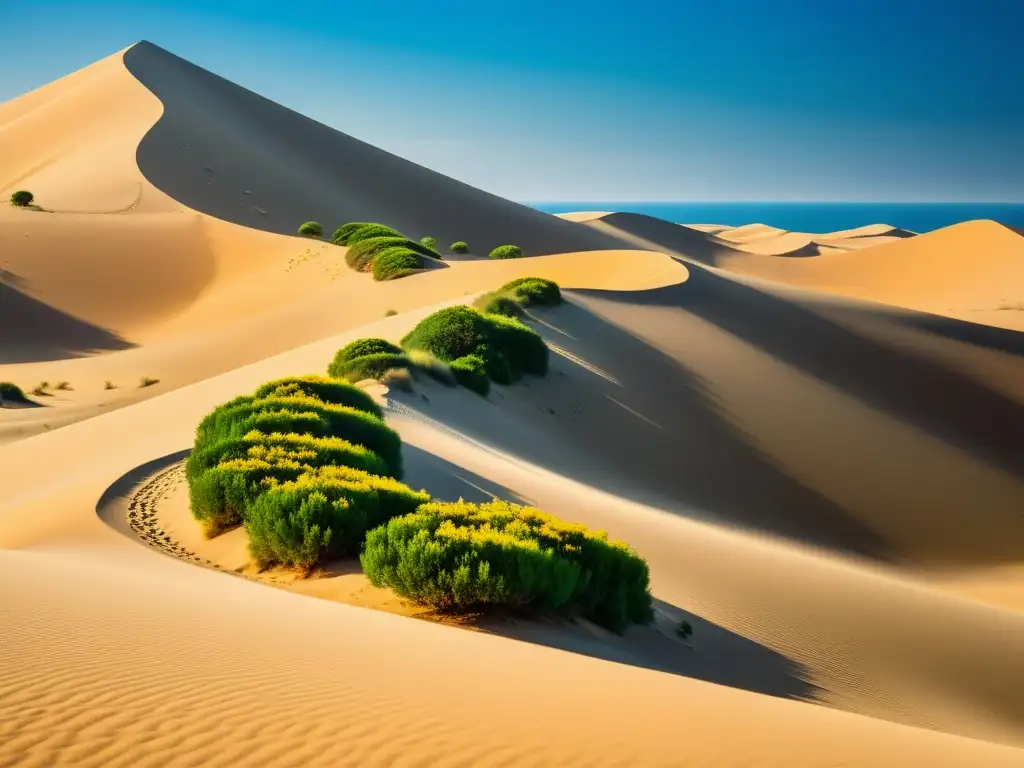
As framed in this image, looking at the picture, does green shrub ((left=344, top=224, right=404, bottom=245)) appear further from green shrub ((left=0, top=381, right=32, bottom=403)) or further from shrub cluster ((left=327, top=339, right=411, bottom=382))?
shrub cluster ((left=327, top=339, right=411, bottom=382))

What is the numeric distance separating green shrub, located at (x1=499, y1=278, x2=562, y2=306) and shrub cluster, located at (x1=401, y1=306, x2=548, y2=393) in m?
3.98

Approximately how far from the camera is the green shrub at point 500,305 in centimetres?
2228

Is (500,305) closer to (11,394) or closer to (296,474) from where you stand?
(11,394)

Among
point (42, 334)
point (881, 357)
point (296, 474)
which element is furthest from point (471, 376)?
point (42, 334)

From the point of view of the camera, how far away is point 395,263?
33.2 m

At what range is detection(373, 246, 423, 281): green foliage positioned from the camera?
3281 centimetres

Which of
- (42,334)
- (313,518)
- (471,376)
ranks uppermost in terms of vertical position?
(471,376)

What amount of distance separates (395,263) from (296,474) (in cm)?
2482

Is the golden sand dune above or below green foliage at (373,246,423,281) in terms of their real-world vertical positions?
below

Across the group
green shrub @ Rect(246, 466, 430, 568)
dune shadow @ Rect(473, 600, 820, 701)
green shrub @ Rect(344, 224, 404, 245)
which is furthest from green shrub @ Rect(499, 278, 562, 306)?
green shrub @ Rect(344, 224, 404, 245)

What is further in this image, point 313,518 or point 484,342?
point 484,342

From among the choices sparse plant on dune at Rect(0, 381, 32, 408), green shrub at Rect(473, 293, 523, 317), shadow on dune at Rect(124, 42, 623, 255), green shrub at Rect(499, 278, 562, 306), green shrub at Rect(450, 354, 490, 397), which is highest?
shadow on dune at Rect(124, 42, 623, 255)

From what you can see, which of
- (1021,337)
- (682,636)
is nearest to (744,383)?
(1021,337)

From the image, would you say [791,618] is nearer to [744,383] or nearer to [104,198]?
[744,383]
